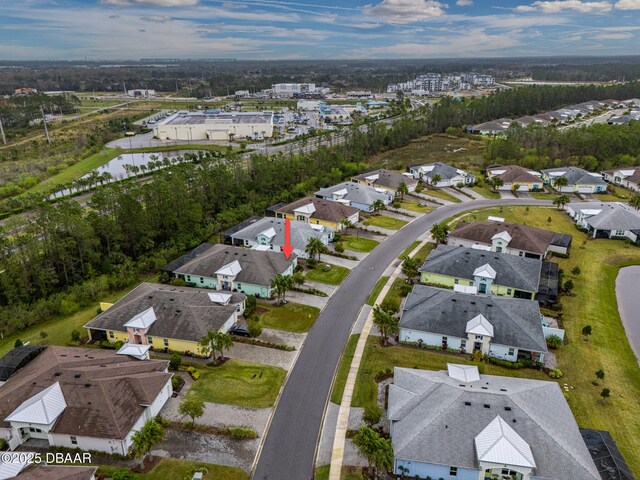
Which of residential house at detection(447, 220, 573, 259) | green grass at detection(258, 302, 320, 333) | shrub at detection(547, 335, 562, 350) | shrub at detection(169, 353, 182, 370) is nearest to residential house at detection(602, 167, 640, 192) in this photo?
residential house at detection(447, 220, 573, 259)

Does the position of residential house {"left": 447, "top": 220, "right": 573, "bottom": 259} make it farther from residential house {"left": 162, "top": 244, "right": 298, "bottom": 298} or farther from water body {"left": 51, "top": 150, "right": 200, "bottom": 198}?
water body {"left": 51, "top": 150, "right": 200, "bottom": 198}

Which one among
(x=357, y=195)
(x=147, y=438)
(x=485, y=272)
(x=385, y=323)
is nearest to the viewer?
(x=147, y=438)

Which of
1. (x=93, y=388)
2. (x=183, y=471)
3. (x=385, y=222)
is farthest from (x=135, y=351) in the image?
(x=385, y=222)

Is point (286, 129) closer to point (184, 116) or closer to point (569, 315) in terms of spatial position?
point (184, 116)

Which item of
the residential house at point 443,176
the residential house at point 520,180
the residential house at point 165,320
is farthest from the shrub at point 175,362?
the residential house at point 520,180

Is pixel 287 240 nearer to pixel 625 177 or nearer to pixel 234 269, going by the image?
pixel 234 269

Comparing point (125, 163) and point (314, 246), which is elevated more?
point (125, 163)
